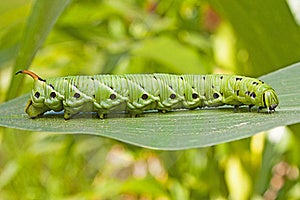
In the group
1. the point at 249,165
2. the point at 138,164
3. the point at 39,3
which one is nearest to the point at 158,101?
the point at 39,3

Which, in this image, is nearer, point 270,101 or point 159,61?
point 270,101

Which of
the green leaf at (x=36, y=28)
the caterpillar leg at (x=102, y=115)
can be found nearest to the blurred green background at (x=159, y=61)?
the green leaf at (x=36, y=28)

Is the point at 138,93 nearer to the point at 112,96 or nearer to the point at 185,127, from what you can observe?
the point at 112,96

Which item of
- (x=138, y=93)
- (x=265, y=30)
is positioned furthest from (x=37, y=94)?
(x=265, y=30)

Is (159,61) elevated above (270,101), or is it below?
above

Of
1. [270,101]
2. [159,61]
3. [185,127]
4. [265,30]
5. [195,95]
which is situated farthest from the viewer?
[159,61]

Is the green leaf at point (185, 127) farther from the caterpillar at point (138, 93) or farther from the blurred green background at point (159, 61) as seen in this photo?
the blurred green background at point (159, 61)

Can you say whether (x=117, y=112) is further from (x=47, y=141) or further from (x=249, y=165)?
(x=47, y=141)

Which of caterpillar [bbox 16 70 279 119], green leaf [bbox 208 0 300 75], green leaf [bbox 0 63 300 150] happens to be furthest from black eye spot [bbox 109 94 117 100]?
green leaf [bbox 208 0 300 75]
